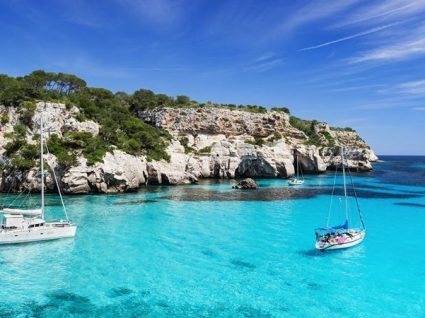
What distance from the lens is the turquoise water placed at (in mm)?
18469

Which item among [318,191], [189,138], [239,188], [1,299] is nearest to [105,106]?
[189,138]

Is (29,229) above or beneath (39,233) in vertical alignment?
above

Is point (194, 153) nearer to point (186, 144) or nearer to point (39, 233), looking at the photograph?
point (186, 144)

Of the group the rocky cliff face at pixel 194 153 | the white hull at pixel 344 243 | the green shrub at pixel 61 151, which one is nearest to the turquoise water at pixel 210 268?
the white hull at pixel 344 243

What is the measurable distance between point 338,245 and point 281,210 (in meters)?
15.8

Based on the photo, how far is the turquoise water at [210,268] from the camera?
1847cm

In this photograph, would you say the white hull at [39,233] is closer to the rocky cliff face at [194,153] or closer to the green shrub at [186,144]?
the rocky cliff face at [194,153]

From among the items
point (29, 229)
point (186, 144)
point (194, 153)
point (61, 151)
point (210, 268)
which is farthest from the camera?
point (186, 144)

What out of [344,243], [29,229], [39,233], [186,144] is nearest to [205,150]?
[186,144]

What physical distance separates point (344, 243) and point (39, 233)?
2269cm

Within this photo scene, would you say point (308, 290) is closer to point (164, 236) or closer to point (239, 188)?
point (164, 236)

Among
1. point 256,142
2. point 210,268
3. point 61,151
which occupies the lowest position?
point 210,268

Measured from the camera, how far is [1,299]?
1859cm

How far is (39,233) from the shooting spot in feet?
94.0
